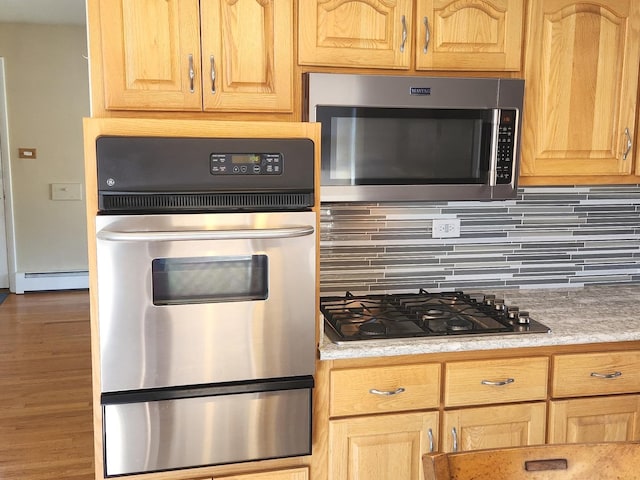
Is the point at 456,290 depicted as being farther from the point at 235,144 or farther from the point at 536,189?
the point at 235,144

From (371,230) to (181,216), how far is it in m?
A: 0.91

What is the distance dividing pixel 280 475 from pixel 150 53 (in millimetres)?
1325

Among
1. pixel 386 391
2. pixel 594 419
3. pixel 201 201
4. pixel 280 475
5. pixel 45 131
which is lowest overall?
pixel 280 475

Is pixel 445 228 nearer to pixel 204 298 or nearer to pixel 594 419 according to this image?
pixel 594 419

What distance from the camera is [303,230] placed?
182 centimetres

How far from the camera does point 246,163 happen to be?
1783 millimetres

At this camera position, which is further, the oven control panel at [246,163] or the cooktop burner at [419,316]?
the cooktop burner at [419,316]

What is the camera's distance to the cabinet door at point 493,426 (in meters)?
2.00

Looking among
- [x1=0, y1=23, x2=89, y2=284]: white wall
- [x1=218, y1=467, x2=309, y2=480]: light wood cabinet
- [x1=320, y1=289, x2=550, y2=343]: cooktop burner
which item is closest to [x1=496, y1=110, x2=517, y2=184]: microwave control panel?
[x1=320, y1=289, x2=550, y2=343]: cooktop burner

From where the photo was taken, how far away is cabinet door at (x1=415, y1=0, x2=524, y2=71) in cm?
210

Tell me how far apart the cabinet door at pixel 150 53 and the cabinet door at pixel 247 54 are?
0.14 feet

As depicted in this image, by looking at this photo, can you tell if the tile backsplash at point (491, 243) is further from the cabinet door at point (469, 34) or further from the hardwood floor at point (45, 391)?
the hardwood floor at point (45, 391)

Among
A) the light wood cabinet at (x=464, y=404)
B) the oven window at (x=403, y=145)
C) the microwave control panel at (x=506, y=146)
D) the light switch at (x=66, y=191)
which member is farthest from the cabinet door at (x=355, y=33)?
the light switch at (x=66, y=191)

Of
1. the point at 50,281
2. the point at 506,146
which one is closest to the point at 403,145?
the point at 506,146
